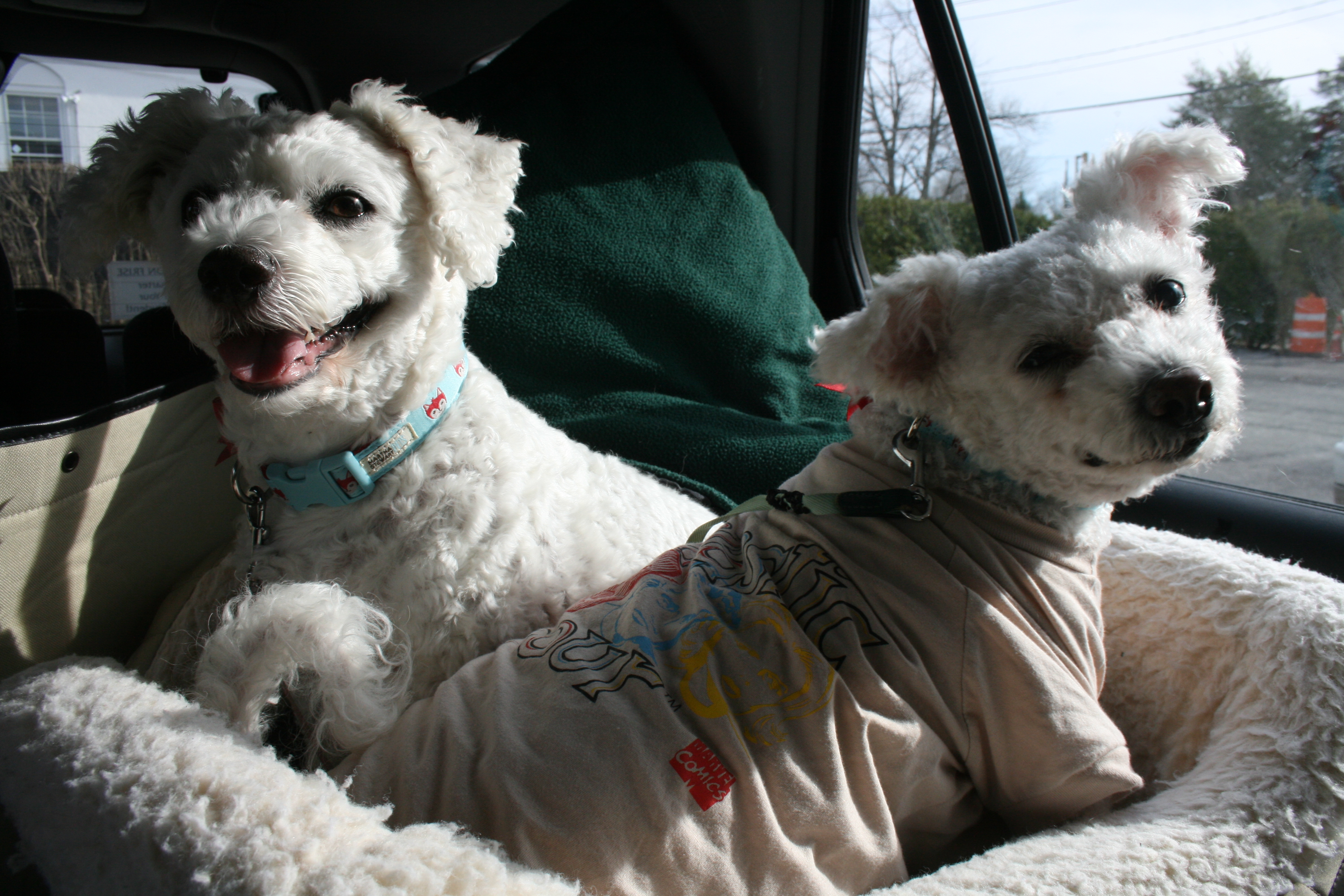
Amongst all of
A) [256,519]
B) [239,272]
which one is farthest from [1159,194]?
[256,519]

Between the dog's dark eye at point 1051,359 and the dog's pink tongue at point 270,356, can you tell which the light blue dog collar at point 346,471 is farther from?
the dog's dark eye at point 1051,359

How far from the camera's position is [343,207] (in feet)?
4.29

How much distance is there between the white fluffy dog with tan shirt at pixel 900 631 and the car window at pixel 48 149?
1.78 meters

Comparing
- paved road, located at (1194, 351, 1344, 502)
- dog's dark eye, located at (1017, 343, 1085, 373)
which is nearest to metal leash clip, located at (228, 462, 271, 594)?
dog's dark eye, located at (1017, 343, 1085, 373)

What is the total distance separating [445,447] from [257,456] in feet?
1.05

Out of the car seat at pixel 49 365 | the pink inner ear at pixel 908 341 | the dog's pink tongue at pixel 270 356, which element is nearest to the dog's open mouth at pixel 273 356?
the dog's pink tongue at pixel 270 356

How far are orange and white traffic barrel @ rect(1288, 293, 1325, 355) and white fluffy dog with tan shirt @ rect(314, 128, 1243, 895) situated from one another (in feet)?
1.96

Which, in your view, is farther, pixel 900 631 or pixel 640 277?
pixel 640 277

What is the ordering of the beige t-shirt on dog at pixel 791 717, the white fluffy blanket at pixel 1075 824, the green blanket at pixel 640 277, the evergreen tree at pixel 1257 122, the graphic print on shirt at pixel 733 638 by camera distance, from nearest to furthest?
the white fluffy blanket at pixel 1075 824, the beige t-shirt on dog at pixel 791 717, the graphic print on shirt at pixel 733 638, the evergreen tree at pixel 1257 122, the green blanket at pixel 640 277

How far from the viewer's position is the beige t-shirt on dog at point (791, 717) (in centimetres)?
88

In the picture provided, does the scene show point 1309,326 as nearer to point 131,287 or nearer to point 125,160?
point 125,160

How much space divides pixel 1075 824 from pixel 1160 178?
1015mm

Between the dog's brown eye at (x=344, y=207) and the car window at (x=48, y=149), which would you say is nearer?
the dog's brown eye at (x=344, y=207)

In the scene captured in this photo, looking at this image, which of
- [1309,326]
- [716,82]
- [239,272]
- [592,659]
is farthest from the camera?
[716,82]
